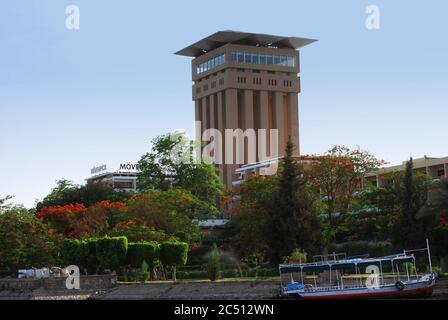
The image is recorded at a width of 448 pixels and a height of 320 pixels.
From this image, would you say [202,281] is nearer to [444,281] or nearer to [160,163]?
[444,281]

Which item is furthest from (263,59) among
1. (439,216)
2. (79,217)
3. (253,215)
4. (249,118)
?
(439,216)

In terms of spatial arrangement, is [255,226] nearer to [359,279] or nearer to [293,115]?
[359,279]

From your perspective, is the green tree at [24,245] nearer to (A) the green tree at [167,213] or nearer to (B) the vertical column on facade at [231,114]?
(A) the green tree at [167,213]

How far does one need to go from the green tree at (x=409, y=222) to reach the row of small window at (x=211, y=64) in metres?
71.1

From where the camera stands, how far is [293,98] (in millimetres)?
129875

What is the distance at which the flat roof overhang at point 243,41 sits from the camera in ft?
417

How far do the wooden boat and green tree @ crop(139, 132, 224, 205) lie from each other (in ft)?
111

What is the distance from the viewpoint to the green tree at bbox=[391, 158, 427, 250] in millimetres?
56844

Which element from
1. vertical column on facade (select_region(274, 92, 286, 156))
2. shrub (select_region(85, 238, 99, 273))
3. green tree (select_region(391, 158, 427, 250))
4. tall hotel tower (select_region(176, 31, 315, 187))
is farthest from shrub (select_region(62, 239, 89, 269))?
vertical column on facade (select_region(274, 92, 286, 156))

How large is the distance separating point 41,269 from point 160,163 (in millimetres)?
27935

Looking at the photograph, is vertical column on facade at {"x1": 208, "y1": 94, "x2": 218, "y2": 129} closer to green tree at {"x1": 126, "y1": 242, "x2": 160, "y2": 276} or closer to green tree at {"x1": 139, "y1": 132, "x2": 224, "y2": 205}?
green tree at {"x1": 139, "y1": 132, "x2": 224, "y2": 205}

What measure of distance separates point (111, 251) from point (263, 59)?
73337mm

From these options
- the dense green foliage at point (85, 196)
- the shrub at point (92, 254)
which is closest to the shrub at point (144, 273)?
the shrub at point (92, 254)
